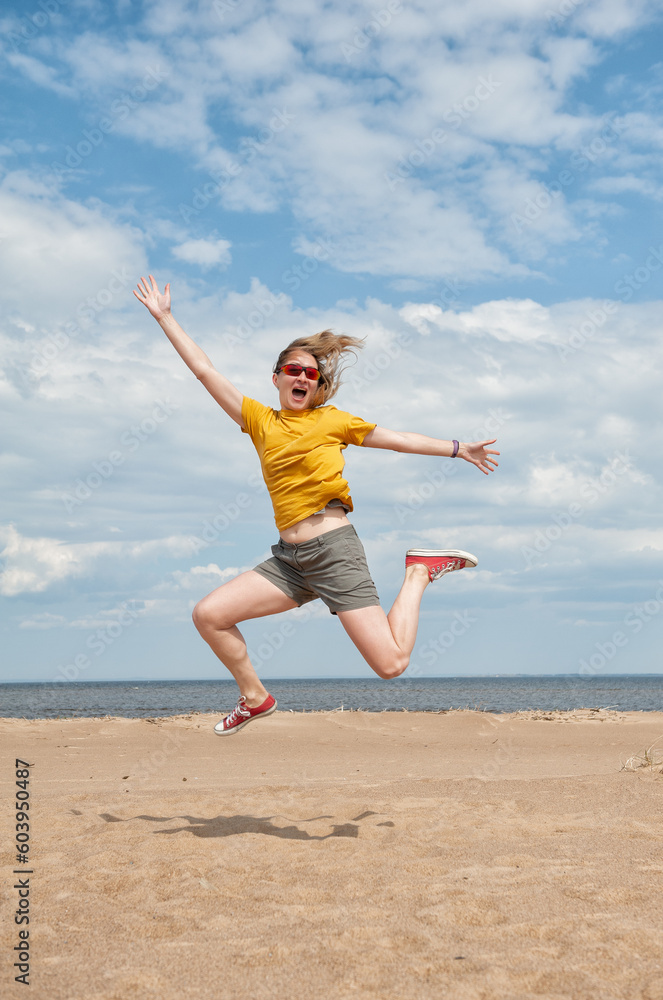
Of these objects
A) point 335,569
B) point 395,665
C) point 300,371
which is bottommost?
point 395,665

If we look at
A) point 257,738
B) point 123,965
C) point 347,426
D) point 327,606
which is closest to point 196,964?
point 123,965

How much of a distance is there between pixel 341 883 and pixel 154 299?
3679 millimetres

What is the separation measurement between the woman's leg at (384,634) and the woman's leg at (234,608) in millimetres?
448

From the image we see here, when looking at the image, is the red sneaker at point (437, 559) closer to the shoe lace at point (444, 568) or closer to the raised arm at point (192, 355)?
the shoe lace at point (444, 568)

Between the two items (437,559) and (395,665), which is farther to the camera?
(437,559)

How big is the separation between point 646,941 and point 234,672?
9.29 ft

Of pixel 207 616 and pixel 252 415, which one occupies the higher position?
pixel 252 415

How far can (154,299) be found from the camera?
199 inches

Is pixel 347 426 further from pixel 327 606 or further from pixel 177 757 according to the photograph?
pixel 177 757

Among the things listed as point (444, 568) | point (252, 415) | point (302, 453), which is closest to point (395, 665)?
point (444, 568)

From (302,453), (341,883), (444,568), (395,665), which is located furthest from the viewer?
(444,568)

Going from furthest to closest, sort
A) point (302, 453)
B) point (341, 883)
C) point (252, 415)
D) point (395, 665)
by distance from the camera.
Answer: point (252, 415), point (302, 453), point (395, 665), point (341, 883)

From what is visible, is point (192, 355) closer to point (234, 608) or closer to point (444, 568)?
point (234, 608)

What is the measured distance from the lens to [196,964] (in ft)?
9.86
